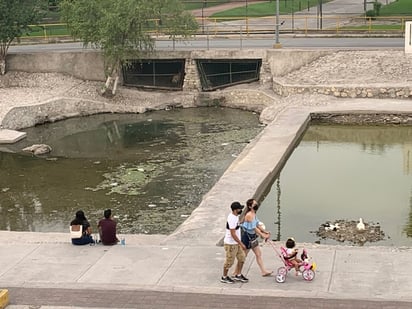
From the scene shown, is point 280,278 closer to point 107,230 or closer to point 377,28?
point 107,230

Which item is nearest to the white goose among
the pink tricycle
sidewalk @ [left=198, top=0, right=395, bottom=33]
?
the pink tricycle

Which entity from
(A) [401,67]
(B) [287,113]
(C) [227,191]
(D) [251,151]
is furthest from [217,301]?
(A) [401,67]

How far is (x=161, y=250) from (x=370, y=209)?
7016 mm

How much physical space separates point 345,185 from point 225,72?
22.9 meters

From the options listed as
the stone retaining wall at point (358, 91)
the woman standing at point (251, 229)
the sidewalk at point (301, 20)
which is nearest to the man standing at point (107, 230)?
the woman standing at point (251, 229)

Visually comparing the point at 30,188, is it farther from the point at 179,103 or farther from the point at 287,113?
the point at 179,103

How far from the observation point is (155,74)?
46.8 metres

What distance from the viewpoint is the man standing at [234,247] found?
47.8ft

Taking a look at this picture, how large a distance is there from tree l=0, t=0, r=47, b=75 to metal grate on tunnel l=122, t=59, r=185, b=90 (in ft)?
19.9

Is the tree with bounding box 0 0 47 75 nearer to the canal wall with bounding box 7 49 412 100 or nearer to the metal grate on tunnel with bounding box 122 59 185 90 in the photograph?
the canal wall with bounding box 7 49 412 100

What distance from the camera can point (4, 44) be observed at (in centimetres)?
4481

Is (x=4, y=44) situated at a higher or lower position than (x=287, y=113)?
higher

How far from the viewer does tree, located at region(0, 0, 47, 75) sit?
4300 cm

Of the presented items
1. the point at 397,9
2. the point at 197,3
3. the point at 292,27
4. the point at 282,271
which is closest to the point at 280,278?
the point at 282,271
